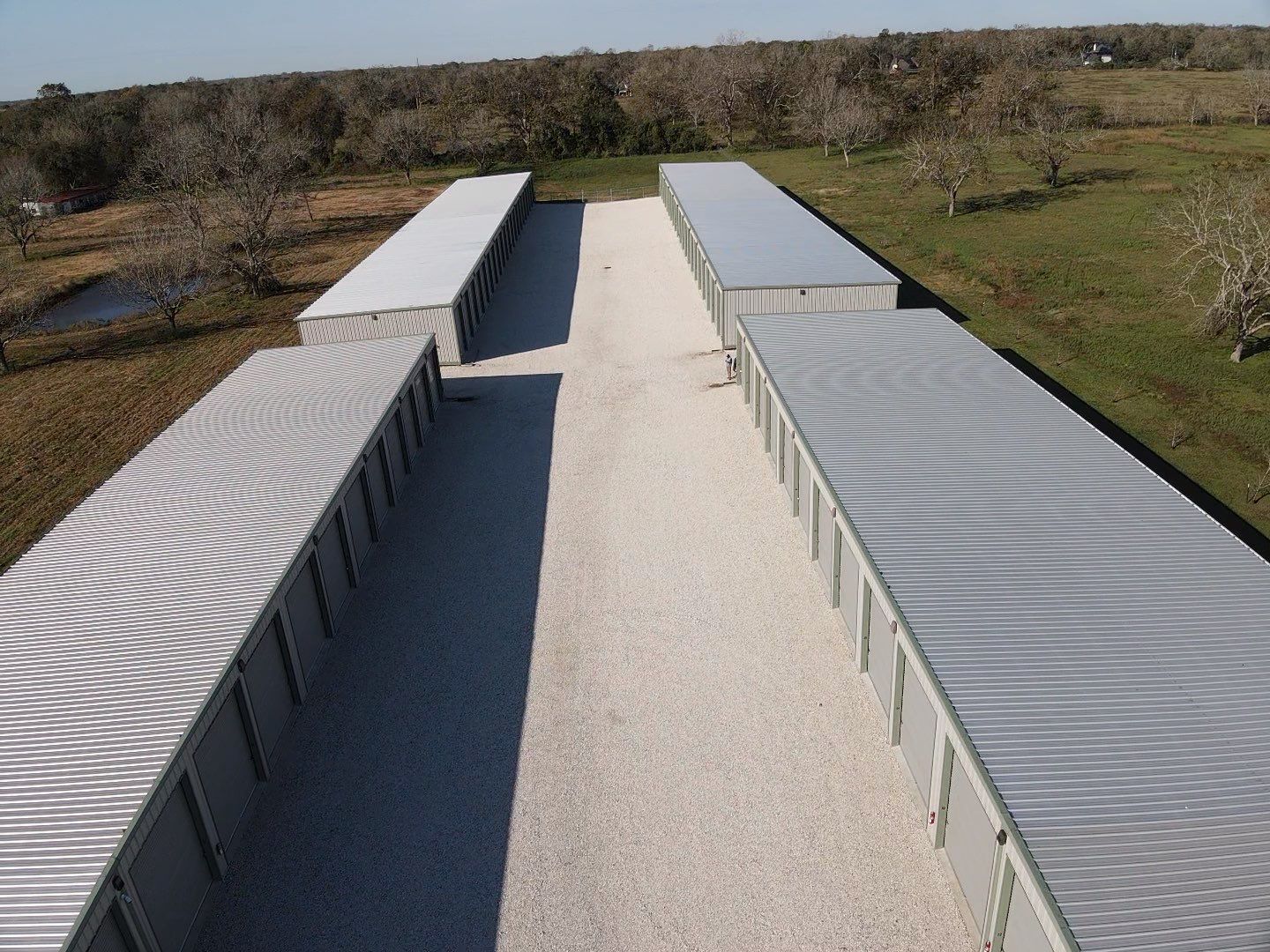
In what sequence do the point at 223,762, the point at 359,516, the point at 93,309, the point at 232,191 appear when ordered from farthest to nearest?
the point at 93,309 → the point at 232,191 → the point at 359,516 → the point at 223,762

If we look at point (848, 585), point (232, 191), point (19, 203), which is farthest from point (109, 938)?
point (19, 203)

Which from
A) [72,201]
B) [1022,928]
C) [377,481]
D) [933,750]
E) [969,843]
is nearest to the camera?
[1022,928]

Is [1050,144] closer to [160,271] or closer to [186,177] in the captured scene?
[160,271]

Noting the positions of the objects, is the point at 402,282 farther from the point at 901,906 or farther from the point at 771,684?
the point at 901,906

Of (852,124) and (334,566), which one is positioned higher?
(852,124)

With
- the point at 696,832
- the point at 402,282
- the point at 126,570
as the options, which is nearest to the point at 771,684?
the point at 696,832

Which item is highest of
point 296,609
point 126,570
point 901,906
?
point 126,570
